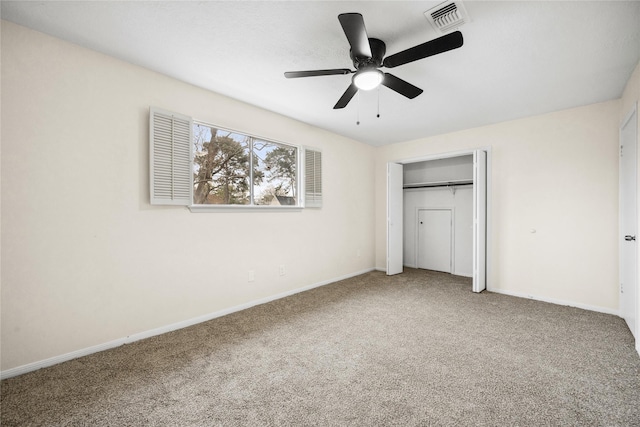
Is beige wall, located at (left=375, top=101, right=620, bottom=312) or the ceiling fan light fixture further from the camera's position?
beige wall, located at (left=375, top=101, right=620, bottom=312)

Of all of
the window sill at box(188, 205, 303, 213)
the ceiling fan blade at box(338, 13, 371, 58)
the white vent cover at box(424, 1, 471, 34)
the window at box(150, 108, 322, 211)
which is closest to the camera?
the ceiling fan blade at box(338, 13, 371, 58)

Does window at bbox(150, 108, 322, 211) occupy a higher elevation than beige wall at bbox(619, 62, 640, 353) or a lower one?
lower

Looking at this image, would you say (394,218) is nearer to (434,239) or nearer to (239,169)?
(434,239)

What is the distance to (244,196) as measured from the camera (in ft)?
11.5

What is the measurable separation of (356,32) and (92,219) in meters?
2.54

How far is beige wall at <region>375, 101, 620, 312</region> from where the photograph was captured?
10.9ft

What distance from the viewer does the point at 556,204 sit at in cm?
364

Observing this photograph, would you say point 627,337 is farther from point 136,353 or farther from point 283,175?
point 136,353

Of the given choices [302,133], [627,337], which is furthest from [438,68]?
[627,337]

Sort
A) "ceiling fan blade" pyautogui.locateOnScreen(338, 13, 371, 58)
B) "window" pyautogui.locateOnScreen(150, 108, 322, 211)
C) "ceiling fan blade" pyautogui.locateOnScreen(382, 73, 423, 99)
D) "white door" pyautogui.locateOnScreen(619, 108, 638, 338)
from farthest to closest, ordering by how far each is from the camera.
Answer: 1. "window" pyautogui.locateOnScreen(150, 108, 322, 211)
2. "white door" pyautogui.locateOnScreen(619, 108, 638, 338)
3. "ceiling fan blade" pyautogui.locateOnScreen(382, 73, 423, 99)
4. "ceiling fan blade" pyautogui.locateOnScreen(338, 13, 371, 58)

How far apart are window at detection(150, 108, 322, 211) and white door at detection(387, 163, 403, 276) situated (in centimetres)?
148

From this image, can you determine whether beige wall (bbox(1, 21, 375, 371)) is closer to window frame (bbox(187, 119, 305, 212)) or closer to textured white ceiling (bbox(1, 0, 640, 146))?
window frame (bbox(187, 119, 305, 212))

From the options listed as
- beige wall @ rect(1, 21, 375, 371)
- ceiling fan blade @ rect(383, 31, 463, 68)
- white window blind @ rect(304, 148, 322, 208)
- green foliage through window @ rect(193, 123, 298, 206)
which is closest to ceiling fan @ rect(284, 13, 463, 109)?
ceiling fan blade @ rect(383, 31, 463, 68)

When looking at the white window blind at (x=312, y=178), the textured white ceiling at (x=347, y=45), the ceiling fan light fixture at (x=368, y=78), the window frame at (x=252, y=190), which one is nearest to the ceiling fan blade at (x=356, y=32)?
the ceiling fan light fixture at (x=368, y=78)
